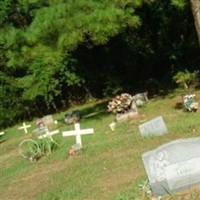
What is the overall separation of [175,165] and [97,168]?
3.62 metres

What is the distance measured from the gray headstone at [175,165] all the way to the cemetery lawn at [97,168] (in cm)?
14

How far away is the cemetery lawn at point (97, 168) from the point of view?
924 centimetres

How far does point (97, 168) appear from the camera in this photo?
11.0 metres

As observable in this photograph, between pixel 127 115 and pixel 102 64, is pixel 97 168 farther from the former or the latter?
pixel 102 64

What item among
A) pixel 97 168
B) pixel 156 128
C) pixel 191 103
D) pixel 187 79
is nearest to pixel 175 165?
pixel 97 168

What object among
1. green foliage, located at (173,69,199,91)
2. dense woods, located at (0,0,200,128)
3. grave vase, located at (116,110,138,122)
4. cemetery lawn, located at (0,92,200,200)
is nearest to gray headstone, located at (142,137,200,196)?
cemetery lawn, located at (0,92,200,200)

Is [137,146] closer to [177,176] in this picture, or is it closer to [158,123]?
[158,123]

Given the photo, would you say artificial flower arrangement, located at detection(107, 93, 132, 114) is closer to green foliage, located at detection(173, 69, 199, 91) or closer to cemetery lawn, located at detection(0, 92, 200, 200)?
cemetery lawn, located at detection(0, 92, 200, 200)

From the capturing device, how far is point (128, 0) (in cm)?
1677

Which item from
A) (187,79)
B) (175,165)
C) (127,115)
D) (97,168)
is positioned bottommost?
(187,79)

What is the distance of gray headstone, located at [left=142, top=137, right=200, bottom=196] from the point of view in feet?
24.6

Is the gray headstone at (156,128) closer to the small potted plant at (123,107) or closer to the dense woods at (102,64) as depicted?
the small potted plant at (123,107)

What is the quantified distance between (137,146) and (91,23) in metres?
4.83

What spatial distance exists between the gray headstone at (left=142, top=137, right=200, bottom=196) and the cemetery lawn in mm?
135
